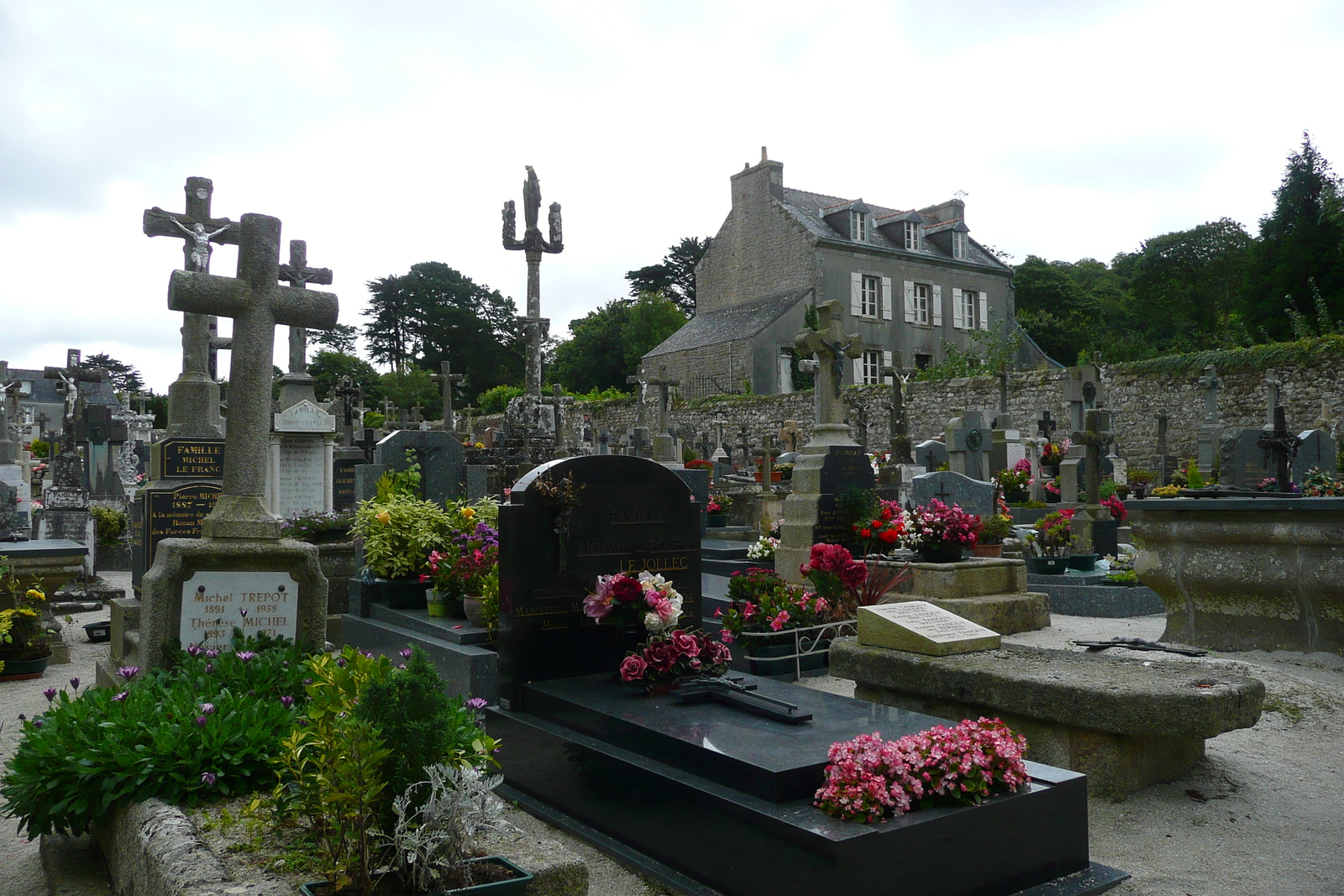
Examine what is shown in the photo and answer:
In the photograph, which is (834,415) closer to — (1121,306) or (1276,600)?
(1276,600)

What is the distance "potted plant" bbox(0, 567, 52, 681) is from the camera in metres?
7.54

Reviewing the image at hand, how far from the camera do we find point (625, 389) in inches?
1897

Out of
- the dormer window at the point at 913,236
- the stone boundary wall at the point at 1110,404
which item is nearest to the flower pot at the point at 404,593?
the stone boundary wall at the point at 1110,404

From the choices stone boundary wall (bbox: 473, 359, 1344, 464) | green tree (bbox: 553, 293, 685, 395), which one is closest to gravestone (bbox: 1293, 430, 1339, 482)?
stone boundary wall (bbox: 473, 359, 1344, 464)

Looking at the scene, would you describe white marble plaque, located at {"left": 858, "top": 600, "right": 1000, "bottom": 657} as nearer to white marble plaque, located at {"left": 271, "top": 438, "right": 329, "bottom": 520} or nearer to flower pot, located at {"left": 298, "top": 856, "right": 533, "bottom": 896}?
flower pot, located at {"left": 298, "top": 856, "right": 533, "bottom": 896}

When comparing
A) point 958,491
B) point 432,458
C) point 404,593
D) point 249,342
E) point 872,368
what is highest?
point 872,368

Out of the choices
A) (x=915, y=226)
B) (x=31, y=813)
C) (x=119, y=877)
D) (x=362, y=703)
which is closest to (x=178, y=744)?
(x=119, y=877)

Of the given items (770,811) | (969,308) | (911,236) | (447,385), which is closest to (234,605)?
(770,811)

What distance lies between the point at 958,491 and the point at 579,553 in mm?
8094

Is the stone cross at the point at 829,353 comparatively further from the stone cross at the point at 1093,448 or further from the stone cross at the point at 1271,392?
the stone cross at the point at 1271,392

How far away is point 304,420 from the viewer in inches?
508

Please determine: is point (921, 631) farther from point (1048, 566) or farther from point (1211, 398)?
point (1211, 398)

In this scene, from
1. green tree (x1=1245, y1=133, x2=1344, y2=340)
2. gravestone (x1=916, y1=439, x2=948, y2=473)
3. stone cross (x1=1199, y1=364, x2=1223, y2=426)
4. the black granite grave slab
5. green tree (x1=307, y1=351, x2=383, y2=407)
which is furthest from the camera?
green tree (x1=307, y1=351, x2=383, y2=407)

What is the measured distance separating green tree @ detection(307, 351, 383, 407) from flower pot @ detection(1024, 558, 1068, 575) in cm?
4819
